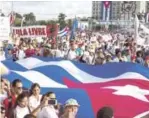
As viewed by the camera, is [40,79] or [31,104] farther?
[40,79]

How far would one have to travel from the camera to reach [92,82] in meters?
11.6

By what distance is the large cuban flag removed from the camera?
891 centimetres

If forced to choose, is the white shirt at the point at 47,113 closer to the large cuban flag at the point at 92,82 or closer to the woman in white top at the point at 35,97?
the woman in white top at the point at 35,97

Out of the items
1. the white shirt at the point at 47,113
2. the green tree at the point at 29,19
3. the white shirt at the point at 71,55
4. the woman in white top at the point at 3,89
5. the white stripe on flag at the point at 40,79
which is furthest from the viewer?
the green tree at the point at 29,19

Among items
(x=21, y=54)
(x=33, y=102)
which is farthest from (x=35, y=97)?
(x=21, y=54)

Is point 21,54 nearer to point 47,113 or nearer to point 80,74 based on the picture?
point 80,74

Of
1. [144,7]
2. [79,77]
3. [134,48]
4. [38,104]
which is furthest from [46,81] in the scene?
[144,7]

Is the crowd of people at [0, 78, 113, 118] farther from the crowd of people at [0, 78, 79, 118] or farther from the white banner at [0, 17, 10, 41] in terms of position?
the white banner at [0, 17, 10, 41]

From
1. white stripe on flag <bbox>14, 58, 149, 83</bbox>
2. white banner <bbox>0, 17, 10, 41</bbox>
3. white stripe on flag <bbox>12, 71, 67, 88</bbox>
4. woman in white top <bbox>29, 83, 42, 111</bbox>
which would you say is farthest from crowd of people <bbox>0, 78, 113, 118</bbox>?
white stripe on flag <bbox>14, 58, 149, 83</bbox>

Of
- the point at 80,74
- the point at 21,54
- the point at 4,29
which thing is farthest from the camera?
the point at 21,54

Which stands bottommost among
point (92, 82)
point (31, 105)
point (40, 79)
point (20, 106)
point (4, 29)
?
point (92, 82)

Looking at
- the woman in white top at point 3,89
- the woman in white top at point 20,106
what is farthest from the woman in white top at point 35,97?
the woman in white top at point 20,106

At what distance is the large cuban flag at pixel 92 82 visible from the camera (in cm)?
891

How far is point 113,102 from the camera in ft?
30.4
